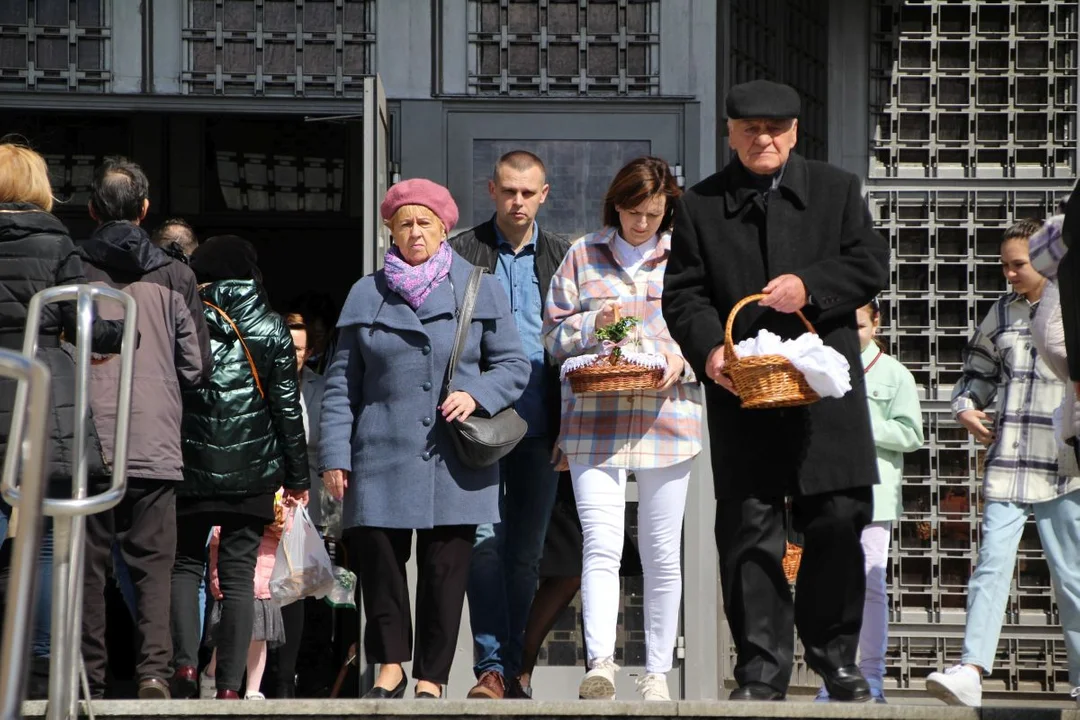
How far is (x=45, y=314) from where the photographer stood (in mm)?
5867

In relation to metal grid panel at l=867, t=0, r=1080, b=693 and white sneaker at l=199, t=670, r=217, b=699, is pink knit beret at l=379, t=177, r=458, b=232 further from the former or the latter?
metal grid panel at l=867, t=0, r=1080, b=693

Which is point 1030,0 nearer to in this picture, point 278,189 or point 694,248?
point 694,248

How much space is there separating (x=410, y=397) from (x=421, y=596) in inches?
26.6

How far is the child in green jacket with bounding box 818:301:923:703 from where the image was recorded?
22.8ft

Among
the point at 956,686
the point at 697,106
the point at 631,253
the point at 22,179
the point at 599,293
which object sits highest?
the point at 697,106

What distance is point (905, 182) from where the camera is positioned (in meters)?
9.42

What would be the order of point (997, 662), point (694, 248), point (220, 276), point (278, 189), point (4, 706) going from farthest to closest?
point (278, 189)
point (997, 662)
point (220, 276)
point (694, 248)
point (4, 706)

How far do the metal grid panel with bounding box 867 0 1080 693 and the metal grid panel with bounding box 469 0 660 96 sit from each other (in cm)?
151

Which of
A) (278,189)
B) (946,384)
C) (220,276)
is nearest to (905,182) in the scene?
(946,384)

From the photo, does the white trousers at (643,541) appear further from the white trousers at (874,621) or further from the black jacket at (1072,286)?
the black jacket at (1072,286)

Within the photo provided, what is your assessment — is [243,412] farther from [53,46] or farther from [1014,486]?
[1014,486]

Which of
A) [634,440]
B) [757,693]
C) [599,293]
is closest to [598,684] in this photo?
[757,693]

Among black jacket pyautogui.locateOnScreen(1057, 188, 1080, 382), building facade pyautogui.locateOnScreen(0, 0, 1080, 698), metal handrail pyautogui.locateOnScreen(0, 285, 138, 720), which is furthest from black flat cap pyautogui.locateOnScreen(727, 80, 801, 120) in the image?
building facade pyautogui.locateOnScreen(0, 0, 1080, 698)

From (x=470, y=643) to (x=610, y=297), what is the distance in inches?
96.6
